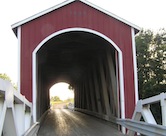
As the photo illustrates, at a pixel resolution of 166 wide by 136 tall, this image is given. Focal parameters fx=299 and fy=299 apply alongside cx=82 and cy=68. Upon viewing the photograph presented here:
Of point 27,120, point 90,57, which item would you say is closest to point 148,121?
point 27,120

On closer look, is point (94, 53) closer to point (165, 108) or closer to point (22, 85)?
point (22, 85)

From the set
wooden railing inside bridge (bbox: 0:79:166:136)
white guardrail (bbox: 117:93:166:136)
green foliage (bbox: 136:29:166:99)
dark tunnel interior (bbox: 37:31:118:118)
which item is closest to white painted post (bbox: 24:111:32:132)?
wooden railing inside bridge (bbox: 0:79:166:136)

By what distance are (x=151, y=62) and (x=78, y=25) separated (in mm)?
10378

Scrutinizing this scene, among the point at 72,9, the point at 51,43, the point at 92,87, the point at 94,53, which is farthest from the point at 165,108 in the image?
the point at 92,87

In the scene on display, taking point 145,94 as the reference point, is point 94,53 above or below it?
above

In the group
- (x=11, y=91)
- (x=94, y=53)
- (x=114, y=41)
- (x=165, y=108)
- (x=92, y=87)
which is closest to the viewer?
(x=11, y=91)

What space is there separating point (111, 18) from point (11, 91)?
6.66 meters

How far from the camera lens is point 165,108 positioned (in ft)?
17.8

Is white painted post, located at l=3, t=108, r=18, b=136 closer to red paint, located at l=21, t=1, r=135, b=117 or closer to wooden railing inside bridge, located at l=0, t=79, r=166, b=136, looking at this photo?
wooden railing inside bridge, located at l=0, t=79, r=166, b=136

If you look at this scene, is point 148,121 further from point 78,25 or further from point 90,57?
point 90,57

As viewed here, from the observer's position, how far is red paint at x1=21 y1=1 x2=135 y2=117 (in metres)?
9.63

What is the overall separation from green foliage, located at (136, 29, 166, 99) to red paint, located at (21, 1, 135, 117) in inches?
334

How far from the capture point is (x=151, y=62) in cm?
1925

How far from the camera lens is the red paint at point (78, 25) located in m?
9.63
